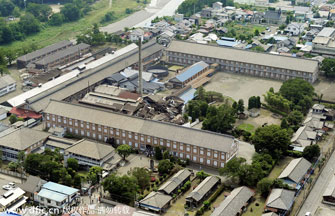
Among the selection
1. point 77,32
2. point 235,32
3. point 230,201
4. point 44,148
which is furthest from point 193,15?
point 230,201

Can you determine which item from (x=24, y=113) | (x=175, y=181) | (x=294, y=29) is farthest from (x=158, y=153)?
(x=294, y=29)

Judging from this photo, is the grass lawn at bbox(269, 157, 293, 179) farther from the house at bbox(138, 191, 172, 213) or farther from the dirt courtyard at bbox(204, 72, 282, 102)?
the dirt courtyard at bbox(204, 72, 282, 102)

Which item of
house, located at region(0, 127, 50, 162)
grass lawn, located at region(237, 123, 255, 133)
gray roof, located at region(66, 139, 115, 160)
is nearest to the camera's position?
gray roof, located at region(66, 139, 115, 160)

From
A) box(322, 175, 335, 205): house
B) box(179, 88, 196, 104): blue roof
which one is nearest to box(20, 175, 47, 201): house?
box(179, 88, 196, 104): blue roof

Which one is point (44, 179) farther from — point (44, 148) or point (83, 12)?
point (83, 12)

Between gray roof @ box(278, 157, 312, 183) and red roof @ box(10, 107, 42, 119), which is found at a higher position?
gray roof @ box(278, 157, 312, 183)

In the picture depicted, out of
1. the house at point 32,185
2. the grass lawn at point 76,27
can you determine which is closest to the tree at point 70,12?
the grass lawn at point 76,27
